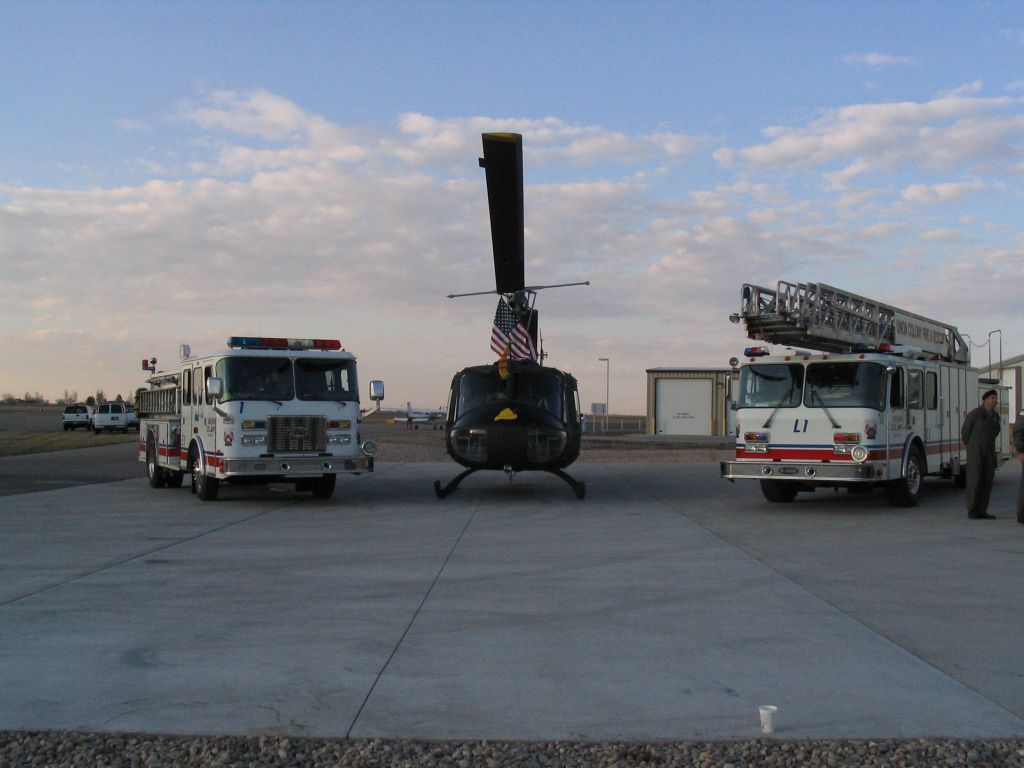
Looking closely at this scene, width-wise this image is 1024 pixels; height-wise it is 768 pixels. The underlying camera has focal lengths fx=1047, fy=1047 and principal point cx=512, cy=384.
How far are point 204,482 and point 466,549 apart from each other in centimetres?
725

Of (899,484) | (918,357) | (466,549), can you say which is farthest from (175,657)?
(918,357)

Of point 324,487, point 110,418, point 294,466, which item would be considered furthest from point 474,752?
point 110,418

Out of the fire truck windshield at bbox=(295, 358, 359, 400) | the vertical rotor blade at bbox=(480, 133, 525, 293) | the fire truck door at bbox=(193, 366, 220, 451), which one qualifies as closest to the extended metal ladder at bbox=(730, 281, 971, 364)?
the vertical rotor blade at bbox=(480, 133, 525, 293)

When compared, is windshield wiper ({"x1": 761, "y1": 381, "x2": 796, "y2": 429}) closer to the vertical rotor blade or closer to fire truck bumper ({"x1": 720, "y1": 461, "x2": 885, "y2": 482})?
fire truck bumper ({"x1": 720, "y1": 461, "x2": 885, "y2": 482})

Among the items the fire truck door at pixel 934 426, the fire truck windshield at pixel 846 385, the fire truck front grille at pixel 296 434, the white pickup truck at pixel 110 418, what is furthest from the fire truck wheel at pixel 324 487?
the white pickup truck at pixel 110 418

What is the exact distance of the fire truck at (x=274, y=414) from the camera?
52.5 ft

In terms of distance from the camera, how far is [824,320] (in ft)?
56.3

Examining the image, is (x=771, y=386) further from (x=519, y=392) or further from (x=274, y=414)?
(x=274, y=414)

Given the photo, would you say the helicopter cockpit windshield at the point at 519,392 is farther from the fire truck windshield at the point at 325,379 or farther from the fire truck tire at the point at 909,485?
the fire truck tire at the point at 909,485

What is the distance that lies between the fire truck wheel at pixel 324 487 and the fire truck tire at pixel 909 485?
30.0ft

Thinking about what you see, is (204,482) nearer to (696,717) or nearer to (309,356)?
(309,356)

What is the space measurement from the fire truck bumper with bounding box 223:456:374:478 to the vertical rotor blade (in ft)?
12.9

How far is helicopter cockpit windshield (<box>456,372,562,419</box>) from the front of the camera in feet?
57.8

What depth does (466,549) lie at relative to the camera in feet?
37.8
